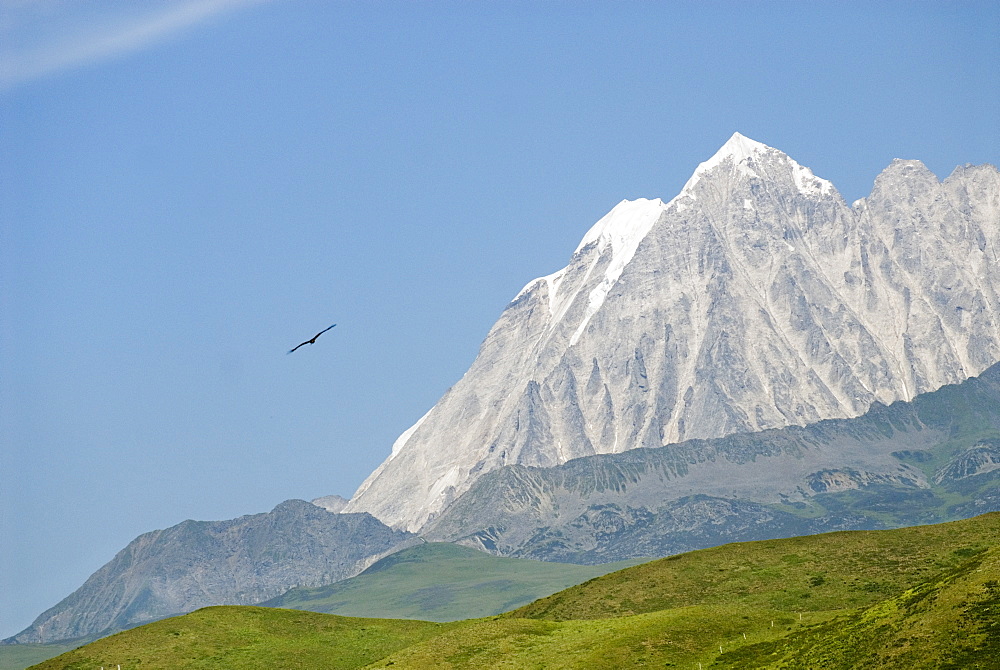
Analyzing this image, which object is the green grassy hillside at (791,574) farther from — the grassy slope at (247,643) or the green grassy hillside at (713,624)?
the grassy slope at (247,643)

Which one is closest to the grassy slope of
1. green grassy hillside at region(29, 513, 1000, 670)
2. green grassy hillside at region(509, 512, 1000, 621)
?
green grassy hillside at region(29, 513, 1000, 670)

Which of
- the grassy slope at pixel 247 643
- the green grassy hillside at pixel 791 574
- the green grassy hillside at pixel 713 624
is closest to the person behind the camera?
the green grassy hillside at pixel 713 624

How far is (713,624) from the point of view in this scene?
116250mm

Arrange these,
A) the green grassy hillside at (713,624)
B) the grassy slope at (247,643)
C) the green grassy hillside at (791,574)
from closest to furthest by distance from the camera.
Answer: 1. the green grassy hillside at (713,624)
2. the green grassy hillside at (791,574)
3. the grassy slope at (247,643)

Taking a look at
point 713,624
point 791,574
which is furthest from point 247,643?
point 791,574

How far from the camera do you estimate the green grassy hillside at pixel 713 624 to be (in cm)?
8775

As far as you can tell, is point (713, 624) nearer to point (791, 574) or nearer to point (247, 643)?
point (791, 574)

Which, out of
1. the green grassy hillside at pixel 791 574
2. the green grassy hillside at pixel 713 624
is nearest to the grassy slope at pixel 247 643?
the green grassy hillside at pixel 713 624

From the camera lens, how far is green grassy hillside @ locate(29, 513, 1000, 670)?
87.8 meters

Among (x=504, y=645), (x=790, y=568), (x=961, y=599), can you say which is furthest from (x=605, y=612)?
(x=961, y=599)

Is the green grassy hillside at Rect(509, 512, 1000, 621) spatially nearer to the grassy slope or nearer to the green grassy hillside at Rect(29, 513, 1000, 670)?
the green grassy hillside at Rect(29, 513, 1000, 670)

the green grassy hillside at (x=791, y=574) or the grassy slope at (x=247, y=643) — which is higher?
the grassy slope at (x=247, y=643)

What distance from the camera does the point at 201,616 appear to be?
159m

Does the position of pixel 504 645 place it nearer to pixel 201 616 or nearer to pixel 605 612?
pixel 605 612
